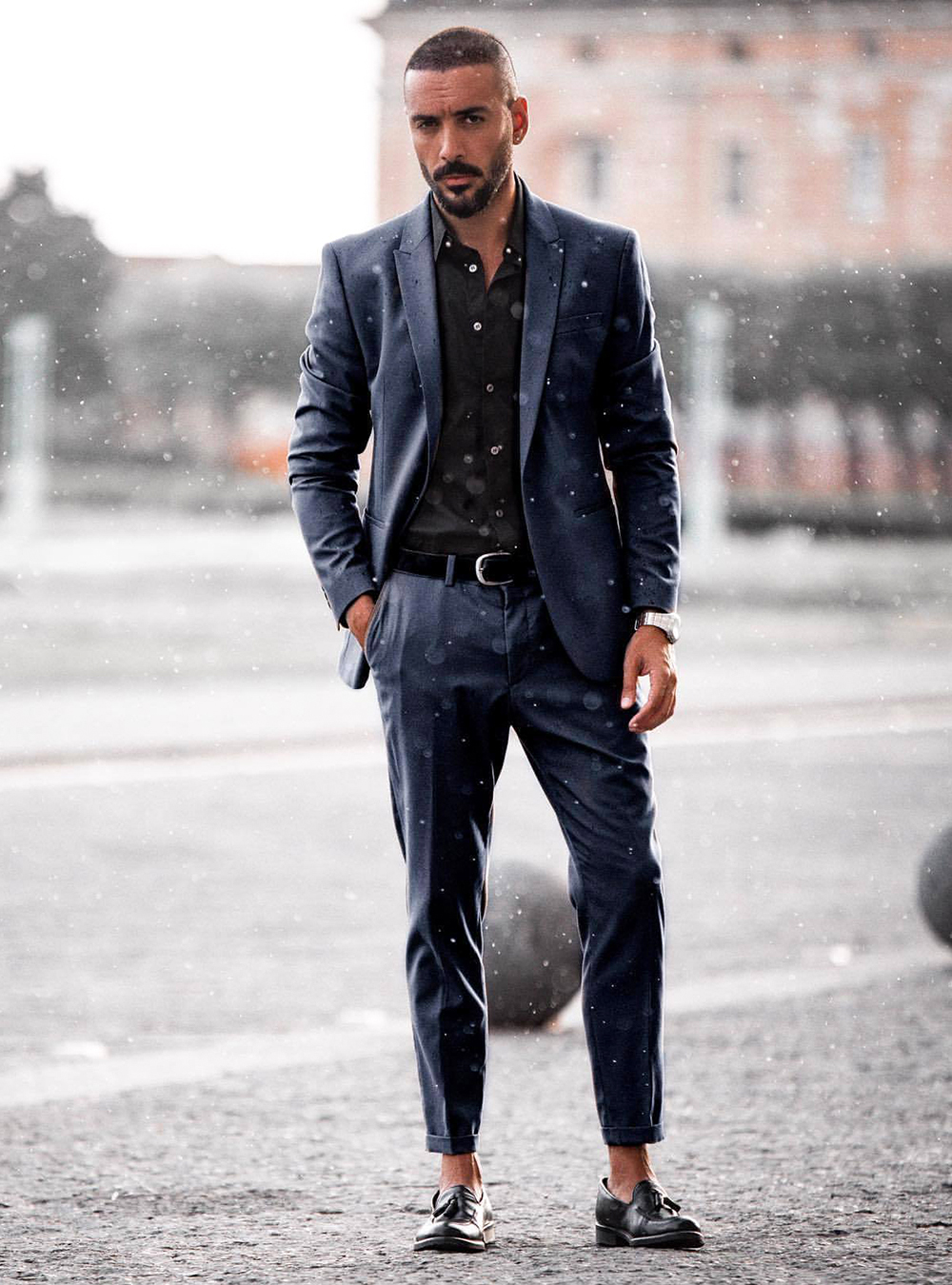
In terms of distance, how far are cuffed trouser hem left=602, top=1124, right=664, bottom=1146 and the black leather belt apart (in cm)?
90

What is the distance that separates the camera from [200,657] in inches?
654

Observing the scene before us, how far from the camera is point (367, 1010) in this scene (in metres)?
5.54

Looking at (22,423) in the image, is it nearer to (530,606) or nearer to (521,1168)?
(521,1168)

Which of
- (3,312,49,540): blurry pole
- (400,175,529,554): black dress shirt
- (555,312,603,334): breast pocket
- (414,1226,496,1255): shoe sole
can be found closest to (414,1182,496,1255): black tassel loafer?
(414,1226,496,1255): shoe sole

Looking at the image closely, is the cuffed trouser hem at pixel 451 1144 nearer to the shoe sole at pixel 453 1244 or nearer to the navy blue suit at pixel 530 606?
the navy blue suit at pixel 530 606

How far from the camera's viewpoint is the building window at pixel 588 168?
49.6 m

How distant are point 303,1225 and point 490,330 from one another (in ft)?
5.11

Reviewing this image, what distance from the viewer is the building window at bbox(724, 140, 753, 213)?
50156 mm

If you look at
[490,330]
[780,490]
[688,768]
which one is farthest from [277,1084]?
[780,490]

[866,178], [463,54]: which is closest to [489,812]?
[463,54]

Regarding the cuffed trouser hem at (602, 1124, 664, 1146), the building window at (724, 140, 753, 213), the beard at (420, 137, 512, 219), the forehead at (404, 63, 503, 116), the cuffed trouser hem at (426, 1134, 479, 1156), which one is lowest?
the cuffed trouser hem at (426, 1134, 479, 1156)

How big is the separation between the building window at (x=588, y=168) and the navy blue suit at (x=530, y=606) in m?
47.5

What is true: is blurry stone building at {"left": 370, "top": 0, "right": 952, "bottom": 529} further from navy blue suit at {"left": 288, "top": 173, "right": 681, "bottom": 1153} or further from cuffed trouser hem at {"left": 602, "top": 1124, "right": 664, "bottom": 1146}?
cuffed trouser hem at {"left": 602, "top": 1124, "right": 664, "bottom": 1146}

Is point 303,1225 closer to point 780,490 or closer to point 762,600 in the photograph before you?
point 762,600
